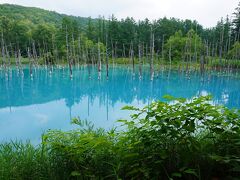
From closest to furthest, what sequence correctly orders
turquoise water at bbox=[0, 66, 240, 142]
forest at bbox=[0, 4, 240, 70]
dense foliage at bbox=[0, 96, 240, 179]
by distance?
dense foliage at bbox=[0, 96, 240, 179] → turquoise water at bbox=[0, 66, 240, 142] → forest at bbox=[0, 4, 240, 70]

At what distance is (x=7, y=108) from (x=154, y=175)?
53.0 ft

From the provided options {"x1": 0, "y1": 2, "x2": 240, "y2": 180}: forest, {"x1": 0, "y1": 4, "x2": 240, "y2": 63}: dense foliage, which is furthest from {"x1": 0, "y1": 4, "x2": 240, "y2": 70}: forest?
{"x1": 0, "y1": 2, "x2": 240, "y2": 180}: forest

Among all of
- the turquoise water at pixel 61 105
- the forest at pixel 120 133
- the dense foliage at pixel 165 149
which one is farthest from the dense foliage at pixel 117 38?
the dense foliage at pixel 165 149

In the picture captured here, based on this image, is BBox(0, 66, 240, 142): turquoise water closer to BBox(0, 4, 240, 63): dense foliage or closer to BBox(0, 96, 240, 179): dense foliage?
BBox(0, 96, 240, 179): dense foliage

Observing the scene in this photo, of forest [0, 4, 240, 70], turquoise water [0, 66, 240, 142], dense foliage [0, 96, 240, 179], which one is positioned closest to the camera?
dense foliage [0, 96, 240, 179]

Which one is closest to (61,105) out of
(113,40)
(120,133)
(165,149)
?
(120,133)

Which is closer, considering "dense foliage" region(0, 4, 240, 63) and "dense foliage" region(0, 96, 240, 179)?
"dense foliage" region(0, 96, 240, 179)

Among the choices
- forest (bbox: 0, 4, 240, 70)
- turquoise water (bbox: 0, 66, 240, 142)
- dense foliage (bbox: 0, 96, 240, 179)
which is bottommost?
turquoise water (bbox: 0, 66, 240, 142)

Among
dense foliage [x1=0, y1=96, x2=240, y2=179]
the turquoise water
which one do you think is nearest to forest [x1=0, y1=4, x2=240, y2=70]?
the turquoise water

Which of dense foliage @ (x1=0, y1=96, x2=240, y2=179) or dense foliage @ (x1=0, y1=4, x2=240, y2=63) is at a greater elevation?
dense foliage @ (x1=0, y1=4, x2=240, y2=63)

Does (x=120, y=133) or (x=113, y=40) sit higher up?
(x=113, y=40)

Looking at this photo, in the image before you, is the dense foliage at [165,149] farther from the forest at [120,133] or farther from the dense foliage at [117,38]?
the dense foliage at [117,38]

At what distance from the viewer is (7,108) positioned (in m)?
16.2

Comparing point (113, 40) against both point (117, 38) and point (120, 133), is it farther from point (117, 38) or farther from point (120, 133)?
point (120, 133)
